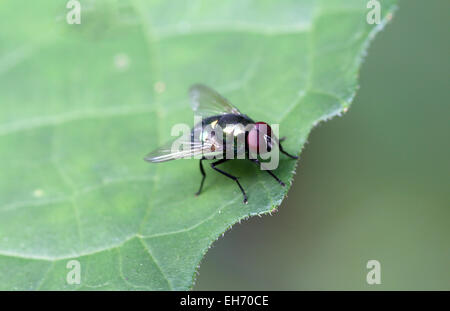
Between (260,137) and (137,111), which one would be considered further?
(137,111)

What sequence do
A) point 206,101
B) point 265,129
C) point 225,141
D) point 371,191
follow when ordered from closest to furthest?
point 265,129, point 225,141, point 206,101, point 371,191

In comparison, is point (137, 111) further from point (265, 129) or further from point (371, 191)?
point (371, 191)

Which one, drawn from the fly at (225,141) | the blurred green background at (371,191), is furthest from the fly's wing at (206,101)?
the blurred green background at (371,191)

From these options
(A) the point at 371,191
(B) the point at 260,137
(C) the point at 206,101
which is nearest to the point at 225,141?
(B) the point at 260,137

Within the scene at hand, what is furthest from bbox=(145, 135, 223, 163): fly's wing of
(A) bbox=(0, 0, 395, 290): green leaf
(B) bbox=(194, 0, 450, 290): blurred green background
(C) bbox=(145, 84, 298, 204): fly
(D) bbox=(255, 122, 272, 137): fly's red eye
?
(B) bbox=(194, 0, 450, 290): blurred green background

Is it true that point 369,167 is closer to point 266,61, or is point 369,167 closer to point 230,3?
point 266,61

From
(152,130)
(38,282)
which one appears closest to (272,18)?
(152,130)

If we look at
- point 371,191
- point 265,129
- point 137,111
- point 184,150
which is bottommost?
point 184,150
